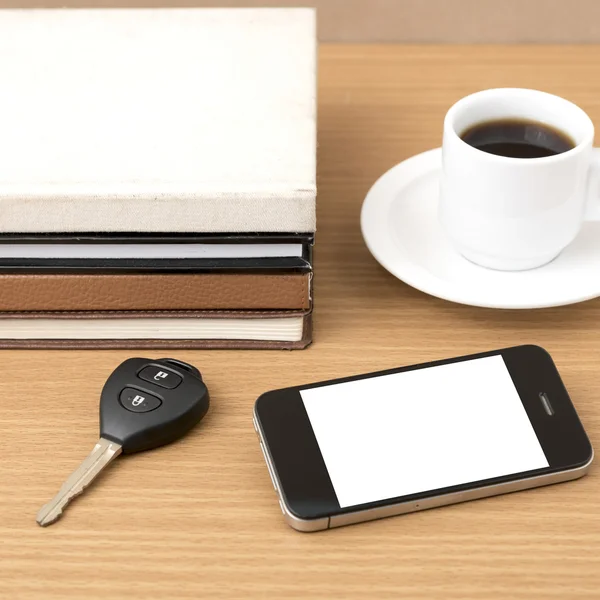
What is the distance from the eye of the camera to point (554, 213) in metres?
0.56

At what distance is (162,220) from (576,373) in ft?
0.87

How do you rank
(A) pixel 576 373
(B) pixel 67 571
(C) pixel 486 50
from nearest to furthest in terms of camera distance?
1. (B) pixel 67 571
2. (A) pixel 576 373
3. (C) pixel 486 50

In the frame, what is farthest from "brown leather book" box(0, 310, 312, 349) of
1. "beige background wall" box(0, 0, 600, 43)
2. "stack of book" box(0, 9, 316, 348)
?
"beige background wall" box(0, 0, 600, 43)

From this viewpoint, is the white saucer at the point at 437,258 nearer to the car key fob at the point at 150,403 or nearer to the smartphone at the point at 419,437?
the smartphone at the point at 419,437

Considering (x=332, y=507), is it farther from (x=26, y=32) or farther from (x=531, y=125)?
(x=26, y=32)

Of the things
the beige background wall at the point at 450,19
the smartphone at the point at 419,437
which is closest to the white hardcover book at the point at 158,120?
the smartphone at the point at 419,437

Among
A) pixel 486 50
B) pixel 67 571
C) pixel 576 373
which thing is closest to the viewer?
pixel 67 571

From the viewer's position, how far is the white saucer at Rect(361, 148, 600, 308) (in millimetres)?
568

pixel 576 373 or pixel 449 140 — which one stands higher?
pixel 449 140

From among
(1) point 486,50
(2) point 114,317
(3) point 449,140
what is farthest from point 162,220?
(1) point 486,50

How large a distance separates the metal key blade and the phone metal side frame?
87 millimetres

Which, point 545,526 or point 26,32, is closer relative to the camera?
point 545,526

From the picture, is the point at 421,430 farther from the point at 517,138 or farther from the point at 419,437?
the point at 517,138

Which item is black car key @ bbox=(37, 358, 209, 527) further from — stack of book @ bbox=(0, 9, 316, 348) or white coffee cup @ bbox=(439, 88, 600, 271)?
white coffee cup @ bbox=(439, 88, 600, 271)
